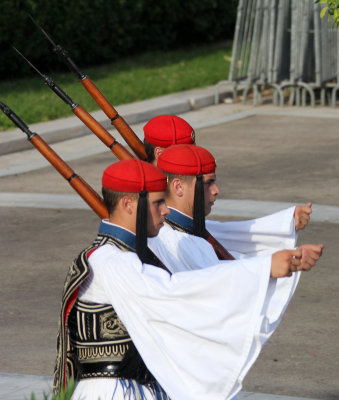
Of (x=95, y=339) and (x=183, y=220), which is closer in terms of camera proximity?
(x=95, y=339)

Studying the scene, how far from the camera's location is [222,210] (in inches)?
380

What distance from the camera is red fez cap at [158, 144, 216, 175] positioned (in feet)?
13.5

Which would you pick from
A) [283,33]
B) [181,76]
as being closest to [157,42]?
[181,76]

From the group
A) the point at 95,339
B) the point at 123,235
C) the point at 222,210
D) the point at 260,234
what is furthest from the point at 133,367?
the point at 222,210

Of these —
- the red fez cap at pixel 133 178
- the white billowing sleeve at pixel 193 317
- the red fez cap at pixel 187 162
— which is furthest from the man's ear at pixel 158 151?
the white billowing sleeve at pixel 193 317

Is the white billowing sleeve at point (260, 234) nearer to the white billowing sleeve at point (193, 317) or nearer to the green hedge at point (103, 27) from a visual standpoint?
the white billowing sleeve at point (193, 317)

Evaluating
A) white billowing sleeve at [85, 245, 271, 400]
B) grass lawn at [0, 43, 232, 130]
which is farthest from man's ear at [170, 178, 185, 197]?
grass lawn at [0, 43, 232, 130]

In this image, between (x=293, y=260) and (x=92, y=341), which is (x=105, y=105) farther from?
(x=293, y=260)

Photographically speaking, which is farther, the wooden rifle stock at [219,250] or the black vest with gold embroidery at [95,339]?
the wooden rifle stock at [219,250]

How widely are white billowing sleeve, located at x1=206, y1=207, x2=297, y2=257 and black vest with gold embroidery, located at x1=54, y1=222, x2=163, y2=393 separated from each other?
3.54 feet

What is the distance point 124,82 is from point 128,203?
14578mm

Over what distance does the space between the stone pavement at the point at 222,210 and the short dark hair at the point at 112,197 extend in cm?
183

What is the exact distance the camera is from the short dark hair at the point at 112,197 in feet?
11.6

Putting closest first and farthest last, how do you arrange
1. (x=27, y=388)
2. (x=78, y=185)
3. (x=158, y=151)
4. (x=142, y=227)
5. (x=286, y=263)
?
1. (x=286, y=263)
2. (x=142, y=227)
3. (x=78, y=185)
4. (x=158, y=151)
5. (x=27, y=388)
